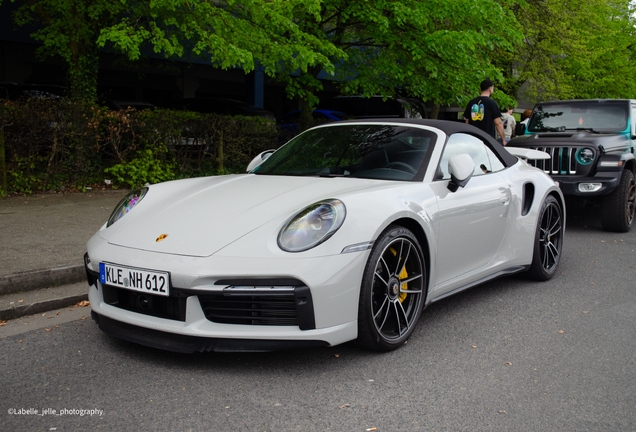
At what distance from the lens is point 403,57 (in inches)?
439

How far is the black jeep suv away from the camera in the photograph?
7.46 metres

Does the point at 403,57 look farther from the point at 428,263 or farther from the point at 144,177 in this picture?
the point at 428,263

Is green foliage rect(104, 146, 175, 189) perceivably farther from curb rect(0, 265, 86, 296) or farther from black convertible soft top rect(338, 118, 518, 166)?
black convertible soft top rect(338, 118, 518, 166)

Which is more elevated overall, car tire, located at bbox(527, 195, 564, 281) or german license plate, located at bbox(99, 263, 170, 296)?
german license plate, located at bbox(99, 263, 170, 296)

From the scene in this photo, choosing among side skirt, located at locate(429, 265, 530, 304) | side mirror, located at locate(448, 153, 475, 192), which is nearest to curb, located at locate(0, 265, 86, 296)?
side skirt, located at locate(429, 265, 530, 304)

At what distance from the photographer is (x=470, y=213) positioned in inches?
154

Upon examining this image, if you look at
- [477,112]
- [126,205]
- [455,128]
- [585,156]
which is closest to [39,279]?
[126,205]

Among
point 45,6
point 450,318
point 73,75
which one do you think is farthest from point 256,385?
point 45,6

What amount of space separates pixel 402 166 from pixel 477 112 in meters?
4.30

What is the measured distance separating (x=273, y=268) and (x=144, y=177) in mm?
7086

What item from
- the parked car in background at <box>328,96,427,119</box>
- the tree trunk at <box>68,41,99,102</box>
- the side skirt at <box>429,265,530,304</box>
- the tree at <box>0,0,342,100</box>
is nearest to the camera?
the side skirt at <box>429,265,530,304</box>

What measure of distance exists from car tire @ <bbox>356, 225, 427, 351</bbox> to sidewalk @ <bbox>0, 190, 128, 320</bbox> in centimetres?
237

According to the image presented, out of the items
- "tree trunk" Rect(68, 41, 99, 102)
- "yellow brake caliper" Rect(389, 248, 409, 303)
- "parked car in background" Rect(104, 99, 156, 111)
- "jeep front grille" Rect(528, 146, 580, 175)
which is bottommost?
"yellow brake caliper" Rect(389, 248, 409, 303)

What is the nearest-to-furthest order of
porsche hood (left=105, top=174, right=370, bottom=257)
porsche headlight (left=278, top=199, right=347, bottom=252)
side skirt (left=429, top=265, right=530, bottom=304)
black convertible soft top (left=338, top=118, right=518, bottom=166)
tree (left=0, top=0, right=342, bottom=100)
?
1. porsche headlight (left=278, top=199, right=347, bottom=252)
2. porsche hood (left=105, top=174, right=370, bottom=257)
3. side skirt (left=429, top=265, right=530, bottom=304)
4. black convertible soft top (left=338, top=118, right=518, bottom=166)
5. tree (left=0, top=0, right=342, bottom=100)
